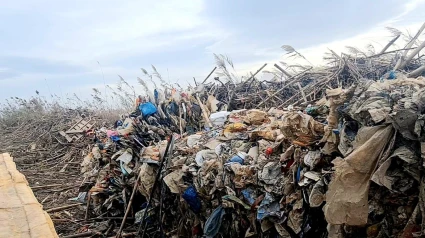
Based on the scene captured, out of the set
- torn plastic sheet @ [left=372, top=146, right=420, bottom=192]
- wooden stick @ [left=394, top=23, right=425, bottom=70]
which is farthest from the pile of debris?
wooden stick @ [left=394, top=23, right=425, bottom=70]

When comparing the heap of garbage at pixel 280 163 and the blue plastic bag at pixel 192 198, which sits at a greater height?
the heap of garbage at pixel 280 163

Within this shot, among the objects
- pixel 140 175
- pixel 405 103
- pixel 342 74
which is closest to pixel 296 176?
pixel 405 103

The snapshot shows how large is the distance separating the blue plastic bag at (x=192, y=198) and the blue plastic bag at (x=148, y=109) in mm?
2449

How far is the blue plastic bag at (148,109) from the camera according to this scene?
582 cm

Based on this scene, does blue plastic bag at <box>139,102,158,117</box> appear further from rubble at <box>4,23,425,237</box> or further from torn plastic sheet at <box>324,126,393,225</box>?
torn plastic sheet at <box>324,126,393,225</box>

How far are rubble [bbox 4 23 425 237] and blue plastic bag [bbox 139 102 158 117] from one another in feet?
0.06

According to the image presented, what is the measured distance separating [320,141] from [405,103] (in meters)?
0.74

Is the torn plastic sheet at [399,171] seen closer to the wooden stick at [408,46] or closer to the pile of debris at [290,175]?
the pile of debris at [290,175]

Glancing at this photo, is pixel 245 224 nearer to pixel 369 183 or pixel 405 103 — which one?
pixel 369 183

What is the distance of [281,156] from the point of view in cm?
302

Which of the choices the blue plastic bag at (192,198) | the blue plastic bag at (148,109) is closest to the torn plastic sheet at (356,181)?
the blue plastic bag at (192,198)

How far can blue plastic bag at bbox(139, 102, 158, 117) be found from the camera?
582cm

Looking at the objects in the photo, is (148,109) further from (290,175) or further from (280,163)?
(290,175)

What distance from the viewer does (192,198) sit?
11.8 feet
